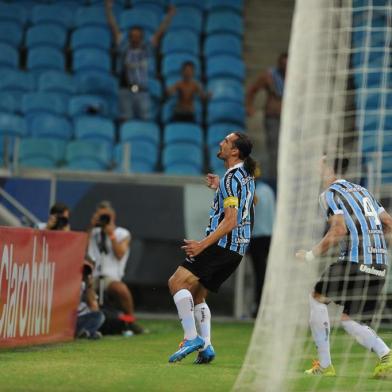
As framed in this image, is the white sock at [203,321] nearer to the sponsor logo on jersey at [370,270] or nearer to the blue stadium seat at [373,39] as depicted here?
the sponsor logo on jersey at [370,270]

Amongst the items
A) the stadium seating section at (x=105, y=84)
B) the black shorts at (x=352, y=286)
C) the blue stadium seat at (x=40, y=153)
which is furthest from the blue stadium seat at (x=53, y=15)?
the black shorts at (x=352, y=286)

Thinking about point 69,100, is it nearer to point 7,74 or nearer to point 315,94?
point 7,74

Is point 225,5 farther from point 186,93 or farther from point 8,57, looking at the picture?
point 8,57

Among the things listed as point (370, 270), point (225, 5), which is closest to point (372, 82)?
point (225, 5)

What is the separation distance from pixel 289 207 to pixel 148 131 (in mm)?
10611

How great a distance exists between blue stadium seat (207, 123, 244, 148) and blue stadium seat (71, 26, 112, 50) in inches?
118

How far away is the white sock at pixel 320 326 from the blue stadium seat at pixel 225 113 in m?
Answer: 9.83

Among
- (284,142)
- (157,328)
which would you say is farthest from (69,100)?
(284,142)

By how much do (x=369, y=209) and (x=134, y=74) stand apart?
30.8 feet

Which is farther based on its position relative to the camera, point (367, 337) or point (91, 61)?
point (91, 61)

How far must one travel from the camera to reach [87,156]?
55.9 feet

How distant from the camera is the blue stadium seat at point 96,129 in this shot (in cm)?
1770

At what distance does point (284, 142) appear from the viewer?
7164mm

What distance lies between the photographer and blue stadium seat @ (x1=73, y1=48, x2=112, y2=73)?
757 inches
